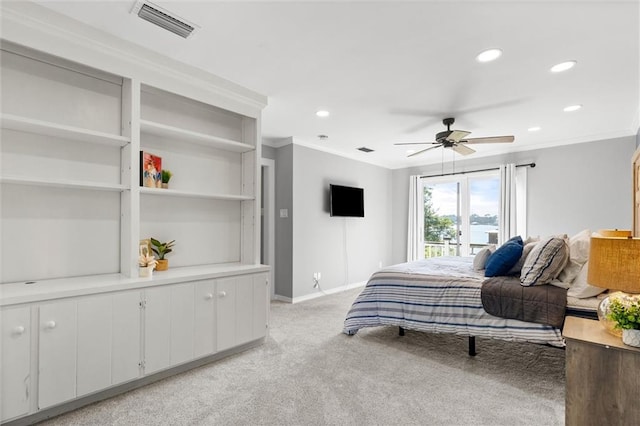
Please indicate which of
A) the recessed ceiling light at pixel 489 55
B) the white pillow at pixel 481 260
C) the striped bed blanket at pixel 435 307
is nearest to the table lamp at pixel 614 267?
the striped bed blanket at pixel 435 307

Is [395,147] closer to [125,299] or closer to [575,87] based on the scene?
[575,87]

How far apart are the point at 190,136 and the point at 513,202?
4.89m

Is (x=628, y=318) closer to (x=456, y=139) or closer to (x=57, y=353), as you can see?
(x=456, y=139)

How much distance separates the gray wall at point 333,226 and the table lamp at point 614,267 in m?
3.68

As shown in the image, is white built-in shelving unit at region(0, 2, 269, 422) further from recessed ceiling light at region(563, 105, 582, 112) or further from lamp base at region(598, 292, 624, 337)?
recessed ceiling light at region(563, 105, 582, 112)

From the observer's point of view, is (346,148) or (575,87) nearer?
(575,87)

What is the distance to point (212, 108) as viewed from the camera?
3256mm

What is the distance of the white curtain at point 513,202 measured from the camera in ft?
→ 17.4

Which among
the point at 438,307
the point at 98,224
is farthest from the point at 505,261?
the point at 98,224

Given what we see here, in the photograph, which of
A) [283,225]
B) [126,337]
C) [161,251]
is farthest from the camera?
[283,225]

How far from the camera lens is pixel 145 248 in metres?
2.63

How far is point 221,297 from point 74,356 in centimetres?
103

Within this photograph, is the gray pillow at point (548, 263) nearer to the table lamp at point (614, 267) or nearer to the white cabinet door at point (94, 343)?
the table lamp at point (614, 267)

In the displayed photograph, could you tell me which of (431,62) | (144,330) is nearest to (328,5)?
(431,62)
